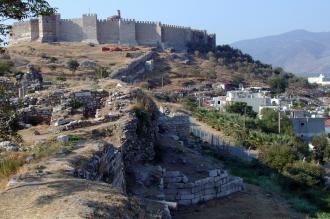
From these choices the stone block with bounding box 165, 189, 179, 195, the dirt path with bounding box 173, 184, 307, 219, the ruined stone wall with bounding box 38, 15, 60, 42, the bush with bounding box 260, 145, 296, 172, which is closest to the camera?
the dirt path with bounding box 173, 184, 307, 219

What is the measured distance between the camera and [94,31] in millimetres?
67562

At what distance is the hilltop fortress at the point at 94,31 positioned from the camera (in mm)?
66688

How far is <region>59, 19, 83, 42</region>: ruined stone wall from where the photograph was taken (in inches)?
2670

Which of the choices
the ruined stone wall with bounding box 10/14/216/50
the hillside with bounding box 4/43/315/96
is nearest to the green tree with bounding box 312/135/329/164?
the hillside with bounding box 4/43/315/96

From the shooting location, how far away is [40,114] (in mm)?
13289

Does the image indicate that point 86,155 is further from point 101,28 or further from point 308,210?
point 101,28

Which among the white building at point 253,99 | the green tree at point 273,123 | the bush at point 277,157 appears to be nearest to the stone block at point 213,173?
the bush at point 277,157

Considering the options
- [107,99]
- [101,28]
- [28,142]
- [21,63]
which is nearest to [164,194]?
[28,142]

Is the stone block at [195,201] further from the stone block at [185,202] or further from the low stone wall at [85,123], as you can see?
the low stone wall at [85,123]

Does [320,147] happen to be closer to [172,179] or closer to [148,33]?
[172,179]

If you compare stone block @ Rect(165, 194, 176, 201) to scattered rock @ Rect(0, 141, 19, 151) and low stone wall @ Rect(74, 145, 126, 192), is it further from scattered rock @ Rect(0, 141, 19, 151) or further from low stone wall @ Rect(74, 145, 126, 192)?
scattered rock @ Rect(0, 141, 19, 151)

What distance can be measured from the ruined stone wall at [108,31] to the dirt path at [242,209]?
192 feet

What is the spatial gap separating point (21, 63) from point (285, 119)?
21.3 meters

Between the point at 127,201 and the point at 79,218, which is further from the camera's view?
the point at 127,201
